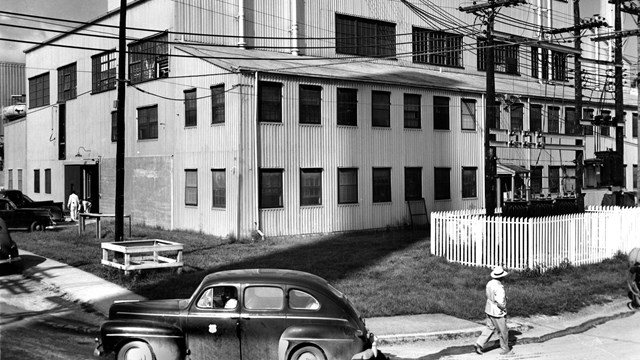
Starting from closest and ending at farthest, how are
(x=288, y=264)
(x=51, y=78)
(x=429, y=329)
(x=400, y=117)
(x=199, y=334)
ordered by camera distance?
(x=199, y=334), (x=429, y=329), (x=288, y=264), (x=400, y=117), (x=51, y=78)

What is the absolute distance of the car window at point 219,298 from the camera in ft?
28.1

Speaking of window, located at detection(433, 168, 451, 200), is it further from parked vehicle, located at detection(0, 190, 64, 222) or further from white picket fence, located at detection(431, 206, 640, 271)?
parked vehicle, located at detection(0, 190, 64, 222)

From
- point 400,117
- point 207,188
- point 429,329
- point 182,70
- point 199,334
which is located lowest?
point 429,329

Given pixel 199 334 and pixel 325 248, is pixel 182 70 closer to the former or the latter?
pixel 325 248

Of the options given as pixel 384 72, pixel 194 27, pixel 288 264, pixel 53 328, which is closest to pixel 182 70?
pixel 194 27

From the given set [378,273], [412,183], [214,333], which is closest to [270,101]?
[412,183]

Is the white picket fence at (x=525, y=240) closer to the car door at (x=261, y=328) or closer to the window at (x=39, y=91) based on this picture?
the car door at (x=261, y=328)

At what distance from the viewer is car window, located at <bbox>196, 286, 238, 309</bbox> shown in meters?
8.57

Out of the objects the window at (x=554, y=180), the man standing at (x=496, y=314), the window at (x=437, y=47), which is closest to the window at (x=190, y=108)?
the window at (x=437, y=47)

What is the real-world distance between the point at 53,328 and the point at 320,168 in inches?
637

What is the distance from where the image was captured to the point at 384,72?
31.7 meters

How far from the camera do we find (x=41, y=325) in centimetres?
1216

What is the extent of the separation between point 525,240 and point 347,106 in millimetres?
13023

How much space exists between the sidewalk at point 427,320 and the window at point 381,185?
14.7m
